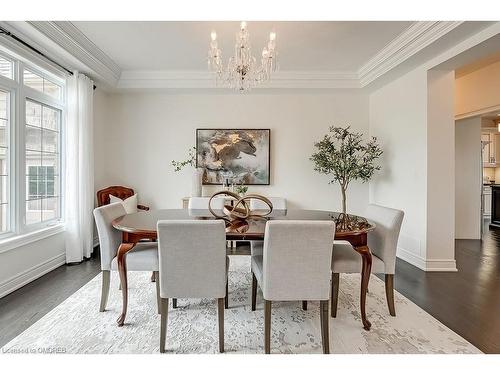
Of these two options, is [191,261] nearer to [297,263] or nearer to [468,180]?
[297,263]

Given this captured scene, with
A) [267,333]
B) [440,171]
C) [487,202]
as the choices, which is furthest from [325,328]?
[487,202]

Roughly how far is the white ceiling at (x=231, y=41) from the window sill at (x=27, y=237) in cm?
235

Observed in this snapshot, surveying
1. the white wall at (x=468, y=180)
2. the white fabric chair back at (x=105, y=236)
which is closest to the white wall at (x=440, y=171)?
the white wall at (x=468, y=180)

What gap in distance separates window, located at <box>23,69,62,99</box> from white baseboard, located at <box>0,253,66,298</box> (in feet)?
6.82

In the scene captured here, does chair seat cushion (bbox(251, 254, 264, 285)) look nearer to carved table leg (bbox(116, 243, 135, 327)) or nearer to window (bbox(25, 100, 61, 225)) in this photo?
carved table leg (bbox(116, 243, 135, 327))

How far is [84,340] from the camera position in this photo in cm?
198

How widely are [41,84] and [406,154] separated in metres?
4.86

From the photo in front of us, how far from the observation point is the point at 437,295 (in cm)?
283

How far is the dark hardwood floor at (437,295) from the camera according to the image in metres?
2.18

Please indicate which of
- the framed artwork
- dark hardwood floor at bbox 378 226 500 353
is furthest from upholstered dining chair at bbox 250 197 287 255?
the framed artwork

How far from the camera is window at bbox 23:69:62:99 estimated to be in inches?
128

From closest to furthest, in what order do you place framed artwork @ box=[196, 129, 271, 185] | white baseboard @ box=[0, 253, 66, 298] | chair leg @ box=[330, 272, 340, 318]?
chair leg @ box=[330, 272, 340, 318] < white baseboard @ box=[0, 253, 66, 298] < framed artwork @ box=[196, 129, 271, 185]

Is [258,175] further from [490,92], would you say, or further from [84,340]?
[490,92]

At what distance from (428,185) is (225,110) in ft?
10.7
